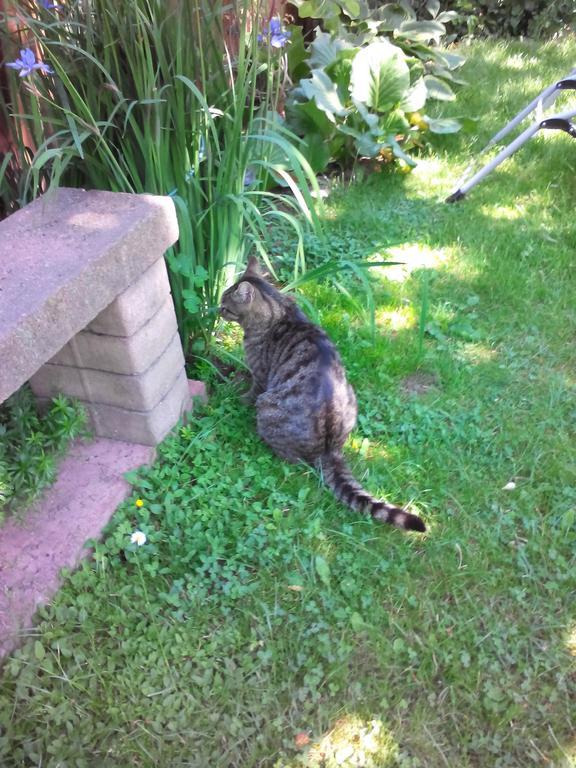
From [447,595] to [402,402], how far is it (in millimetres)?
898

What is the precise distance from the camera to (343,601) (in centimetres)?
189

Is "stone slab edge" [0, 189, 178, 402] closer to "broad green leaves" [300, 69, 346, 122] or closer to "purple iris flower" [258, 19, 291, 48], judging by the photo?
"purple iris flower" [258, 19, 291, 48]

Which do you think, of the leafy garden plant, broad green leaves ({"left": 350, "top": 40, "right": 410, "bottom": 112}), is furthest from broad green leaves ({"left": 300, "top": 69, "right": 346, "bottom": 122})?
broad green leaves ({"left": 350, "top": 40, "right": 410, "bottom": 112})

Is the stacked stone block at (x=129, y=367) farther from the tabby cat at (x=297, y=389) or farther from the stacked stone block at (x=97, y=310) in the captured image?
the tabby cat at (x=297, y=389)

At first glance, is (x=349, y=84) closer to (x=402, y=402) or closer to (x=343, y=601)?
(x=402, y=402)

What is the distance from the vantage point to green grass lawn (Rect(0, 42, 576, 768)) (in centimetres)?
161

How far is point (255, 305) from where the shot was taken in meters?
2.45

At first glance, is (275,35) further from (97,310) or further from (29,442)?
(29,442)

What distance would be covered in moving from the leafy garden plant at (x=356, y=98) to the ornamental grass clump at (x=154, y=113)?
1.20 meters

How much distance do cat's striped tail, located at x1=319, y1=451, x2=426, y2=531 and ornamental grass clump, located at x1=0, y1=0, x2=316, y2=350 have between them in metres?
0.83

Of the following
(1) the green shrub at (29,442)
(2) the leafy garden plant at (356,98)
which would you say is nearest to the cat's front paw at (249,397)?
(1) the green shrub at (29,442)

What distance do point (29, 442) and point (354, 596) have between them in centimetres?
116

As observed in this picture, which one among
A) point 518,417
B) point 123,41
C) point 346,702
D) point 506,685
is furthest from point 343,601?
point 123,41

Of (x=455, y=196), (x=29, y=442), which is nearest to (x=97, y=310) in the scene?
(x=29, y=442)
